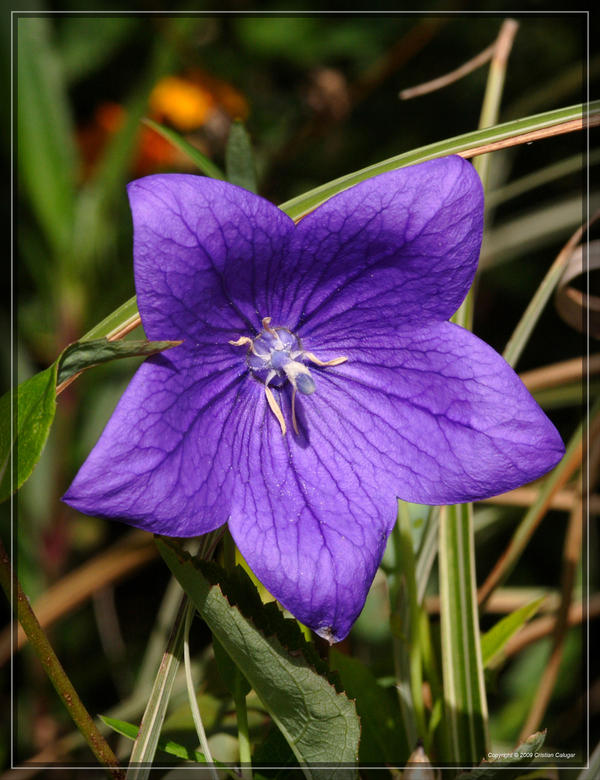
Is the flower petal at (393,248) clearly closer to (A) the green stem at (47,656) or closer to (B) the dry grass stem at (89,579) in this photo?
(A) the green stem at (47,656)

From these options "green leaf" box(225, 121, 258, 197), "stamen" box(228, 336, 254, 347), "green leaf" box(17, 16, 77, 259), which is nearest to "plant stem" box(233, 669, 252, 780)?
"stamen" box(228, 336, 254, 347)

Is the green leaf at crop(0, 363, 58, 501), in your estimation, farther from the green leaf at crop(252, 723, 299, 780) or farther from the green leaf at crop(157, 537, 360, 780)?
the green leaf at crop(252, 723, 299, 780)

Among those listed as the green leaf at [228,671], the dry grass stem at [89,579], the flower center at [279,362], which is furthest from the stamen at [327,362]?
the dry grass stem at [89,579]

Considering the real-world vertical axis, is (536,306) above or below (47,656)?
above

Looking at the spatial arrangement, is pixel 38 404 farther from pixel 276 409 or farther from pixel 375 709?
pixel 375 709

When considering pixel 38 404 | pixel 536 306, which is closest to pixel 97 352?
pixel 38 404

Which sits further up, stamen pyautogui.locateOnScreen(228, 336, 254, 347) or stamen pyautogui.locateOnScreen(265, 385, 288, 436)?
stamen pyautogui.locateOnScreen(228, 336, 254, 347)
